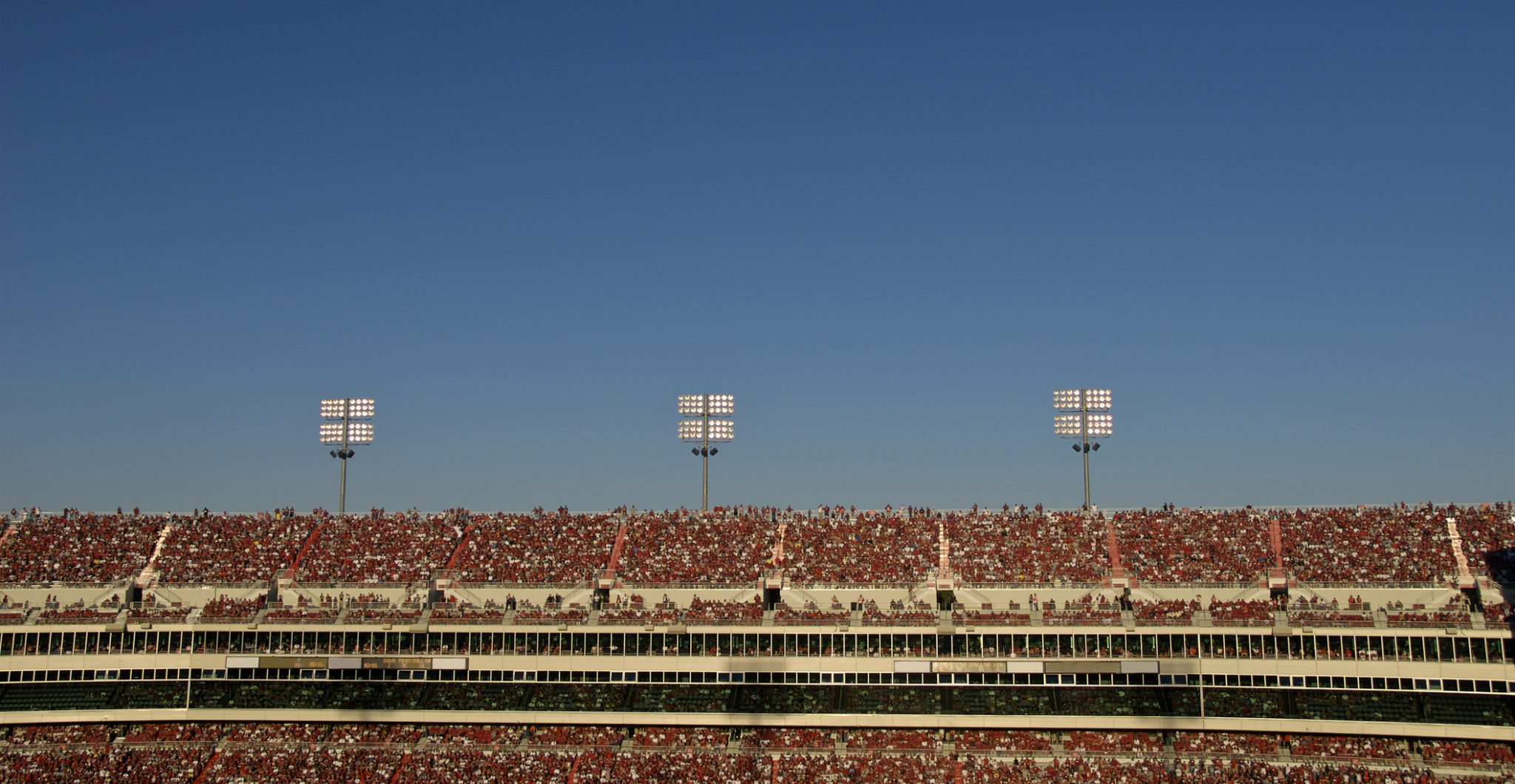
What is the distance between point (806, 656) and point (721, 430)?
27.3 meters

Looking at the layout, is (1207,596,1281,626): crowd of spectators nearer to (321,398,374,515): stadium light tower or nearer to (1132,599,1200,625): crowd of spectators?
(1132,599,1200,625): crowd of spectators

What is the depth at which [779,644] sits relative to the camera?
64062 millimetres

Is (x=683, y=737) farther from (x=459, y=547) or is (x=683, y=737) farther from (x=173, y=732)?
(x=173, y=732)

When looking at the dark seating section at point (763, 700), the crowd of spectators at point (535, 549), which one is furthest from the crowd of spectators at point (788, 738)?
the crowd of spectators at point (535, 549)

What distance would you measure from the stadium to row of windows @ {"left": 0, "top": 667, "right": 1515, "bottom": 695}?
148mm

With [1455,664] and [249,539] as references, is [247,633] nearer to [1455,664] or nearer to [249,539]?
[249,539]

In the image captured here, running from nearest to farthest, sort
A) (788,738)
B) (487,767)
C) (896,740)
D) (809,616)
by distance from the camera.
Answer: (896,740) < (487,767) < (788,738) < (809,616)

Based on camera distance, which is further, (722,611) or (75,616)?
(75,616)

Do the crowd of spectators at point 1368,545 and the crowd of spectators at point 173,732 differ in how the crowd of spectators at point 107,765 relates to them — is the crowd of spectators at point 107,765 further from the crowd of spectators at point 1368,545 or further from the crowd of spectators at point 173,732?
the crowd of spectators at point 1368,545

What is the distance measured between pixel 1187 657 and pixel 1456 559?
57.9 ft

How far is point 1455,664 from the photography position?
5825cm

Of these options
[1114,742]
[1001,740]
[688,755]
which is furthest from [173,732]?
[1114,742]

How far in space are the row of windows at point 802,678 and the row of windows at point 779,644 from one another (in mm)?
995

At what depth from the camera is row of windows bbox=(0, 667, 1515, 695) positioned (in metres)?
59.1
